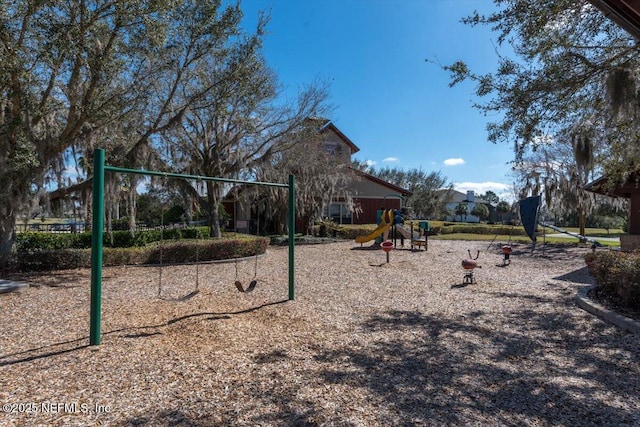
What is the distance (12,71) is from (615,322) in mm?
10482

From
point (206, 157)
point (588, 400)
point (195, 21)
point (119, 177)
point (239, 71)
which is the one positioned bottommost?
point (588, 400)

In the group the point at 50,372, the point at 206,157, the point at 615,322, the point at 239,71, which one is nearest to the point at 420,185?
the point at 206,157

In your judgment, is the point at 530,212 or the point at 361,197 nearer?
the point at 530,212

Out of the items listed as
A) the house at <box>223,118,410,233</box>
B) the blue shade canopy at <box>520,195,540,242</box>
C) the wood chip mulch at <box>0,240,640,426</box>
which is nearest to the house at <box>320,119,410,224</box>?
the house at <box>223,118,410,233</box>

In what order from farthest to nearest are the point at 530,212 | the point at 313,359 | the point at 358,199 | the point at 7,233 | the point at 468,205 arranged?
the point at 468,205
the point at 358,199
the point at 530,212
the point at 7,233
the point at 313,359

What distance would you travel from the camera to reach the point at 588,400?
9.94ft

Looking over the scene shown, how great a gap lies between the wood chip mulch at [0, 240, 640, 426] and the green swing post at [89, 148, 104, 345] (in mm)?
234

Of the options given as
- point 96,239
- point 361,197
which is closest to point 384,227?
point 361,197

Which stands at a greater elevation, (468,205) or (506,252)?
(468,205)

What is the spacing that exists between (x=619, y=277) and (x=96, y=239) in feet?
22.8

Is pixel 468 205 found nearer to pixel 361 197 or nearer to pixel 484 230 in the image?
pixel 484 230

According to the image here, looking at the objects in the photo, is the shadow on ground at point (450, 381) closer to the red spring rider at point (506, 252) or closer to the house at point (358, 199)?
the red spring rider at point (506, 252)

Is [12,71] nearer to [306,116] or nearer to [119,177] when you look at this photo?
[119,177]

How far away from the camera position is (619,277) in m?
5.55
